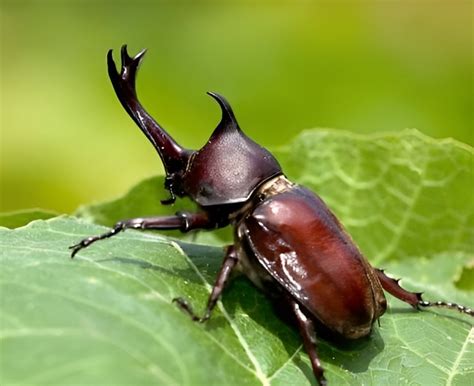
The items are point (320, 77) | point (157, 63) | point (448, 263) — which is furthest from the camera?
point (157, 63)

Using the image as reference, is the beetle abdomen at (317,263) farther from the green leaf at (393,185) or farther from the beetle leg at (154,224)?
the green leaf at (393,185)

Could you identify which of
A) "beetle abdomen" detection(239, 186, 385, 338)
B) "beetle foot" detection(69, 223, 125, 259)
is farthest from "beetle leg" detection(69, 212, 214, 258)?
"beetle abdomen" detection(239, 186, 385, 338)

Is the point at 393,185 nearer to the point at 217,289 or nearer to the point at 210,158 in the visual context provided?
the point at 210,158

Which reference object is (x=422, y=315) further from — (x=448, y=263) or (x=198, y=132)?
(x=198, y=132)

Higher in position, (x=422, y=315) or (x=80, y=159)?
(x=422, y=315)

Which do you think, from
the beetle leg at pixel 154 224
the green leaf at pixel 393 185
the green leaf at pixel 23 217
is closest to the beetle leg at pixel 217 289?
the beetle leg at pixel 154 224

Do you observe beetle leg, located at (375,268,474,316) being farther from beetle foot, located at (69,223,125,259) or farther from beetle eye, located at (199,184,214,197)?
beetle foot, located at (69,223,125,259)

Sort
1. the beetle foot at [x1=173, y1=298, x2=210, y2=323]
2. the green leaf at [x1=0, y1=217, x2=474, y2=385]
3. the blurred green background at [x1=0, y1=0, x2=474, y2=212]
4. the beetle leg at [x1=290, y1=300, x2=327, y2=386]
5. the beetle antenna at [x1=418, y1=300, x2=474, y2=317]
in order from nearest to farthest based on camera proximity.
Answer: the green leaf at [x1=0, y1=217, x2=474, y2=385], the beetle foot at [x1=173, y1=298, x2=210, y2=323], the beetle leg at [x1=290, y1=300, x2=327, y2=386], the beetle antenna at [x1=418, y1=300, x2=474, y2=317], the blurred green background at [x1=0, y1=0, x2=474, y2=212]

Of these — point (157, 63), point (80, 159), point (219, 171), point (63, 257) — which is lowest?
point (80, 159)

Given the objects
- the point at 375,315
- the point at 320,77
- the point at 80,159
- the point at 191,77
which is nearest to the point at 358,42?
the point at 320,77
